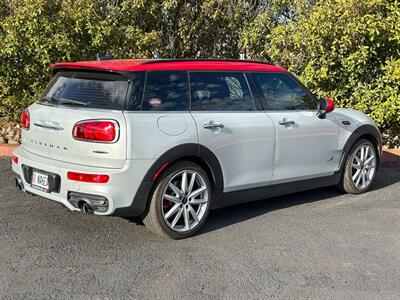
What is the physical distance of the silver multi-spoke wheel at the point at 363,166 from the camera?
620 cm

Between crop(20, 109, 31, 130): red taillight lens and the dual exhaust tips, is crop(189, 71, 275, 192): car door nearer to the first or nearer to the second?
the dual exhaust tips

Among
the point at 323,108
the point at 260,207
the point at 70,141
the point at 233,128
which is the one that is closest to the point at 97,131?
the point at 70,141

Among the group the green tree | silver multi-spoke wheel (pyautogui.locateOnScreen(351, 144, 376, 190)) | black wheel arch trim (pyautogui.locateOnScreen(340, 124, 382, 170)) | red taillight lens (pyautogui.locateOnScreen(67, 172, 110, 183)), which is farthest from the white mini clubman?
the green tree

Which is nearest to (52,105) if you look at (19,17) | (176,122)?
(176,122)

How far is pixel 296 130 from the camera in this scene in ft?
17.4

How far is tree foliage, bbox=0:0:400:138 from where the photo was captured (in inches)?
284

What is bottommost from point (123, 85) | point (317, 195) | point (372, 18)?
point (317, 195)

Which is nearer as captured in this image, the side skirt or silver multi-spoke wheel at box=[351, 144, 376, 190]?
the side skirt

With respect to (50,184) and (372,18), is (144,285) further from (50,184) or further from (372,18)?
(372,18)

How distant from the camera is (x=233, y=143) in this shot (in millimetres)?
4766

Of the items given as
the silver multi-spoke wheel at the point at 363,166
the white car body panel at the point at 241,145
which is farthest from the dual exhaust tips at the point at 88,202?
the silver multi-spoke wheel at the point at 363,166

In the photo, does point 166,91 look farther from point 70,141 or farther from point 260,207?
point 260,207

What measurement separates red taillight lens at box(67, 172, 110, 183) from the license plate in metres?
0.29

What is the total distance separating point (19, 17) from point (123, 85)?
359 centimetres
